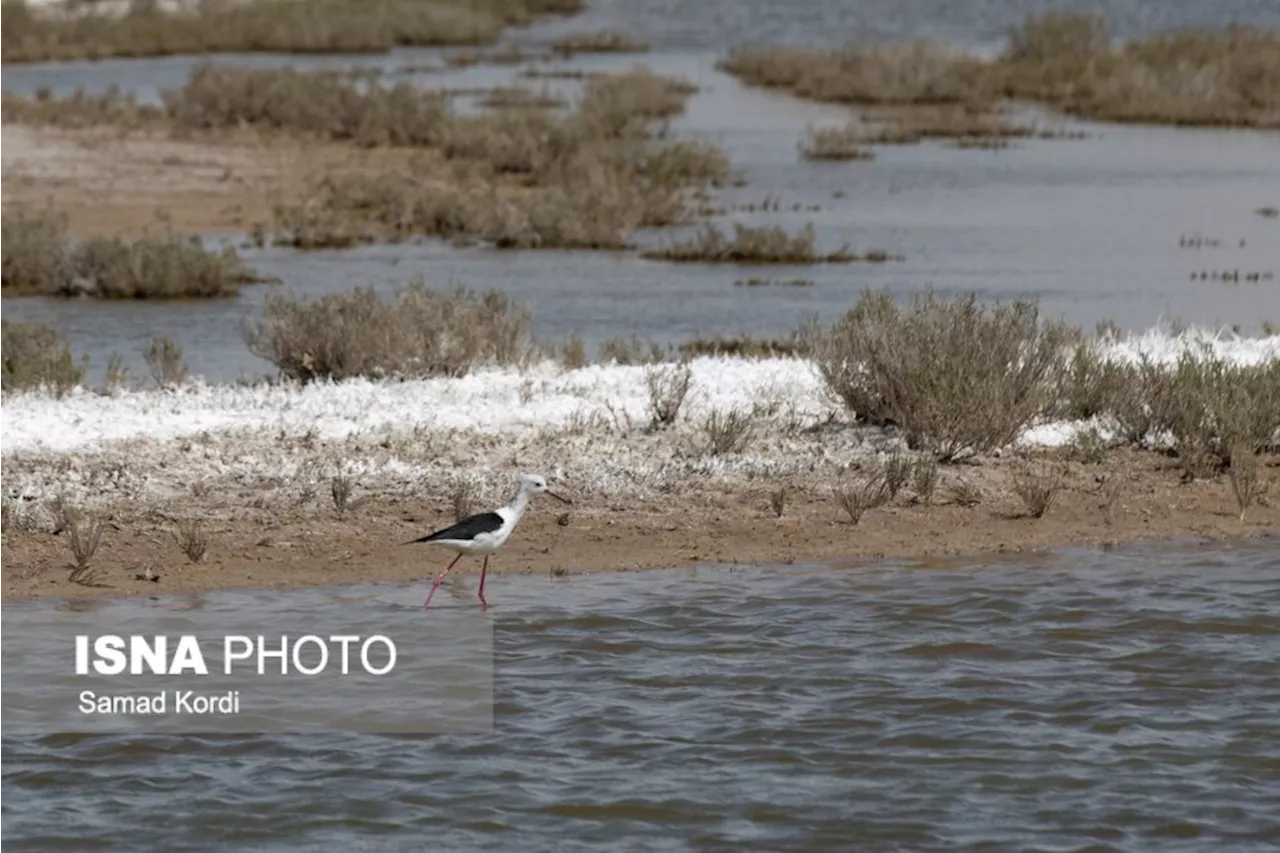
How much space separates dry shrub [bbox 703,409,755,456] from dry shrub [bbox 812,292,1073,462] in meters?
0.70

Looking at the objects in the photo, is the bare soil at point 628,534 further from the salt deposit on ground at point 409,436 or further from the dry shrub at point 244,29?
the dry shrub at point 244,29

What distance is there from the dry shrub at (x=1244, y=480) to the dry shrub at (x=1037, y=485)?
963 millimetres

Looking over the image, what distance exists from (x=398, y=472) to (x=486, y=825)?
4.42 m

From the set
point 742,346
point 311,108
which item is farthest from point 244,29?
point 742,346

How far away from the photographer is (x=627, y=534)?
1137cm

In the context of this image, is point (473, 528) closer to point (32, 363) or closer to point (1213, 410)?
point (1213, 410)

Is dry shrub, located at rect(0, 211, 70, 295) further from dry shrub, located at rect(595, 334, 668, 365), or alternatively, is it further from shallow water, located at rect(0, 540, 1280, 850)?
shallow water, located at rect(0, 540, 1280, 850)

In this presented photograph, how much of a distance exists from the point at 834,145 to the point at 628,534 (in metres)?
24.2

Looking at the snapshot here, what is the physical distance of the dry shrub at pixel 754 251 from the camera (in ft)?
81.3

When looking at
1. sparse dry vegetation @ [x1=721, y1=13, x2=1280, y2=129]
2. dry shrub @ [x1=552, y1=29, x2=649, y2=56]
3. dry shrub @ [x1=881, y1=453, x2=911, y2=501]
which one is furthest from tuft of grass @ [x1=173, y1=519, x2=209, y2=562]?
dry shrub @ [x1=552, y1=29, x2=649, y2=56]

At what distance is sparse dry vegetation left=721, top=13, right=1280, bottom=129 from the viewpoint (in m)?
39.6

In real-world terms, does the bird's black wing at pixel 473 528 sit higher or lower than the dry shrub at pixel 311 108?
lower

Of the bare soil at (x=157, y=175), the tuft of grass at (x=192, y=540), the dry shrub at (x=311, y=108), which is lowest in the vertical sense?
the tuft of grass at (x=192, y=540)

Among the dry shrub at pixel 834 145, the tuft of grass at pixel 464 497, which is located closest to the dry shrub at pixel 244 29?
the dry shrub at pixel 834 145
